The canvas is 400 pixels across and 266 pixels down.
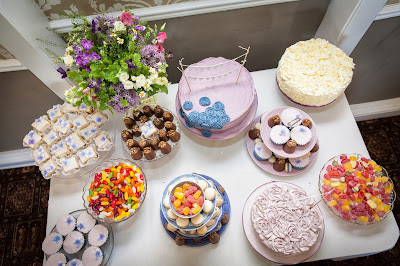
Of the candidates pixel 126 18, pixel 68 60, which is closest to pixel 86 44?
pixel 68 60

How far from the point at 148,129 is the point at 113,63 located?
0.39 m

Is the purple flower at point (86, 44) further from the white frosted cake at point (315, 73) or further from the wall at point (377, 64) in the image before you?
the wall at point (377, 64)

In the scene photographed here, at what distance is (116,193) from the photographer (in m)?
1.48

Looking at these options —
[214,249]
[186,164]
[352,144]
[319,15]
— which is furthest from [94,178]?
[319,15]

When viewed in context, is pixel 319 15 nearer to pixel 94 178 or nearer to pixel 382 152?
pixel 382 152

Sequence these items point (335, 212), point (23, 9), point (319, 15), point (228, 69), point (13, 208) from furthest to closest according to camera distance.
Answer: point (13, 208), point (319, 15), point (228, 69), point (335, 212), point (23, 9)

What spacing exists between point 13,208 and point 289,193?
7.68 feet

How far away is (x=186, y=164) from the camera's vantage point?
1714mm

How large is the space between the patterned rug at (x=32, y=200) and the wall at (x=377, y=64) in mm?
338

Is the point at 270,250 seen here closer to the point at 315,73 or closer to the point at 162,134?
the point at 162,134

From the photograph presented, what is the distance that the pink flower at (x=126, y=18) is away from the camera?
1.35m

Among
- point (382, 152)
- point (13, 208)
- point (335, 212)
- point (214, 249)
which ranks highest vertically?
point (335, 212)

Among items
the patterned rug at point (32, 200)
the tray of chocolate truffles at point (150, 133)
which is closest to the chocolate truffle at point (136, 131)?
the tray of chocolate truffles at point (150, 133)

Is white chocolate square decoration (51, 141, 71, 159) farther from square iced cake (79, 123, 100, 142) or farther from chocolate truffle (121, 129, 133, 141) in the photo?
chocolate truffle (121, 129, 133, 141)
